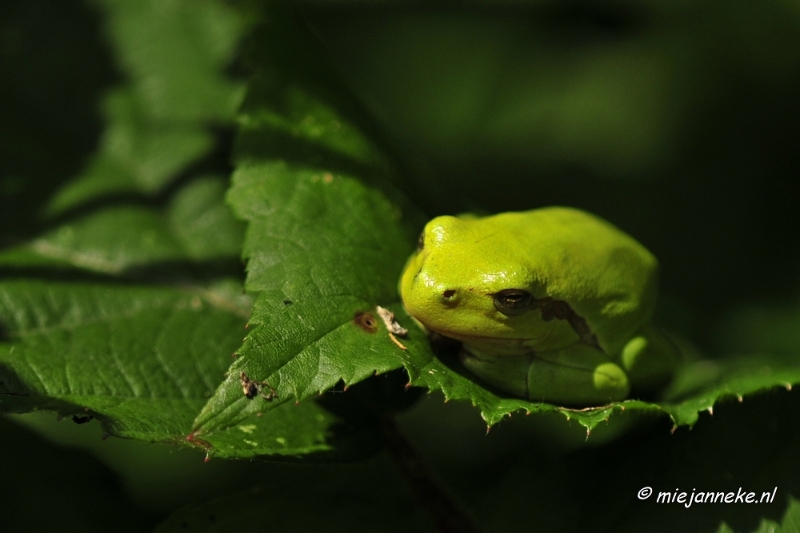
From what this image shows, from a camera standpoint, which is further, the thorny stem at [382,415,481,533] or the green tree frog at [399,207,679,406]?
the thorny stem at [382,415,481,533]

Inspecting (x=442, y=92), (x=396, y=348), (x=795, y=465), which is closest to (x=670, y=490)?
(x=795, y=465)

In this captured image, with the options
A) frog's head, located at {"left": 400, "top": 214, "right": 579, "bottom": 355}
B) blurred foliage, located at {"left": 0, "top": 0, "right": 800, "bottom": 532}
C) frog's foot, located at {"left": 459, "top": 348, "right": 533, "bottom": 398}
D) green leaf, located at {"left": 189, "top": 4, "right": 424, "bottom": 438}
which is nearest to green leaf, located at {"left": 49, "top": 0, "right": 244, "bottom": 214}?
blurred foliage, located at {"left": 0, "top": 0, "right": 800, "bottom": 532}

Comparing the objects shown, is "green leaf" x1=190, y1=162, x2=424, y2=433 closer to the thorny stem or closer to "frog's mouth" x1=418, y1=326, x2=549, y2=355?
"frog's mouth" x1=418, y1=326, x2=549, y2=355

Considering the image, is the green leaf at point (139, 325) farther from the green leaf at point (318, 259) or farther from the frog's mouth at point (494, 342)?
the frog's mouth at point (494, 342)

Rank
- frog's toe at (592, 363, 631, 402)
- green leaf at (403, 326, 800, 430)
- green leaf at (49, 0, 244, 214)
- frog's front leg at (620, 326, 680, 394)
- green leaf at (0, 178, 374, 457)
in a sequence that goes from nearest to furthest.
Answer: green leaf at (403, 326, 800, 430) → green leaf at (0, 178, 374, 457) → frog's toe at (592, 363, 631, 402) → frog's front leg at (620, 326, 680, 394) → green leaf at (49, 0, 244, 214)

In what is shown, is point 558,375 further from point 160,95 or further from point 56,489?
point 160,95

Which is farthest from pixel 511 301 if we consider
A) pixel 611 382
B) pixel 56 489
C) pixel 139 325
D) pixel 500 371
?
pixel 56 489
